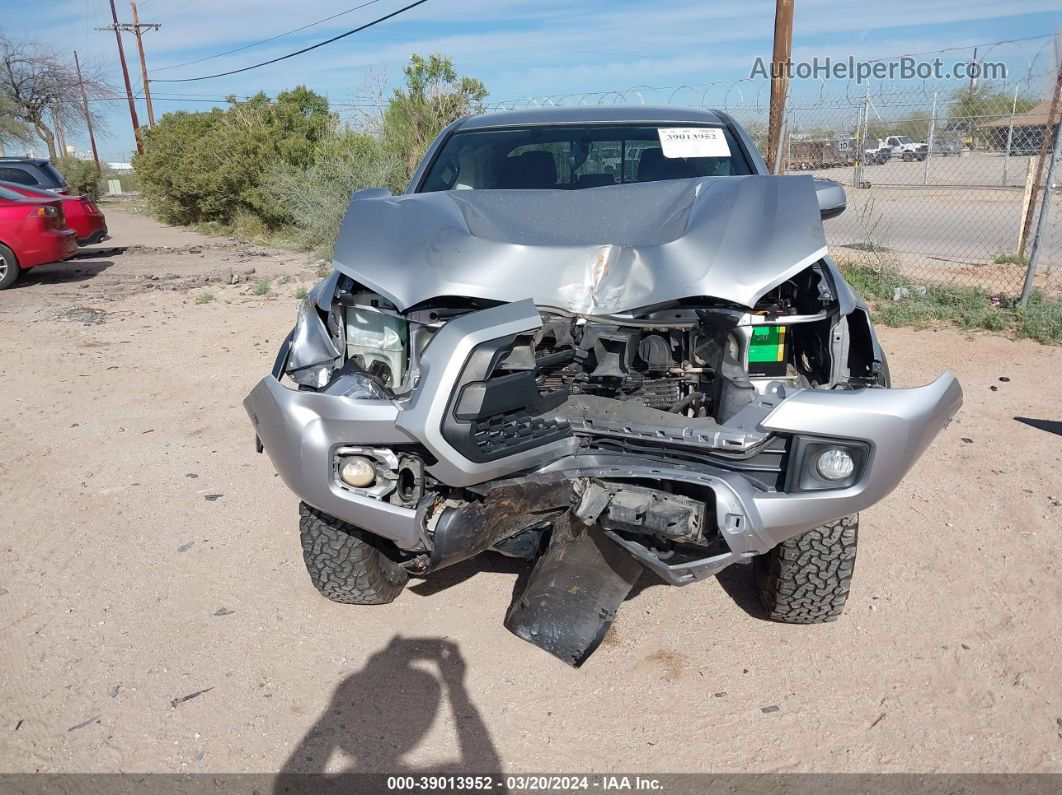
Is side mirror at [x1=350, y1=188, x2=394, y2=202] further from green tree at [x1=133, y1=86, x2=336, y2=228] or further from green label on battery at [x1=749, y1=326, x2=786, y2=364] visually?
green tree at [x1=133, y1=86, x2=336, y2=228]

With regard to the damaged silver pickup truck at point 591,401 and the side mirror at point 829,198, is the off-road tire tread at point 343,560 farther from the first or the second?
the side mirror at point 829,198

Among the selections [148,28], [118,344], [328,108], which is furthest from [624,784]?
[148,28]

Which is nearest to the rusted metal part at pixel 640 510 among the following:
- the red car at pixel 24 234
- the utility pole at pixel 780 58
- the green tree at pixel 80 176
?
the utility pole at pixel 780 58

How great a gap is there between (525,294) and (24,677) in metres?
2.18

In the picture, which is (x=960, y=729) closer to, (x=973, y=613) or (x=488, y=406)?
(x=973, y=613)

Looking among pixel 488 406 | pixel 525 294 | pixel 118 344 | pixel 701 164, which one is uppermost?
pixel 701 164

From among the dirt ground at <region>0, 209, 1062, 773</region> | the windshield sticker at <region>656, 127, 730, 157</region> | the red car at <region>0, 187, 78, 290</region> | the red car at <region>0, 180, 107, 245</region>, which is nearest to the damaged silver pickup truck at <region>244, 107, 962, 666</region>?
the dirt ground at <region>0, 209, 1062, 773</region>

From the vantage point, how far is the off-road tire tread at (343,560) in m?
2.92

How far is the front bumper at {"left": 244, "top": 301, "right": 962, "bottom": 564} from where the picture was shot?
2.22 meters

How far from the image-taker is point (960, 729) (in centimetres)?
247

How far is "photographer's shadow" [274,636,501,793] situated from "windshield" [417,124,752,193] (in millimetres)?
2204

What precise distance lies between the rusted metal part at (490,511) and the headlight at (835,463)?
73 cm

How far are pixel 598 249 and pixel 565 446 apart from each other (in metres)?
0.65

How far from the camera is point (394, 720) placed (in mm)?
2566
